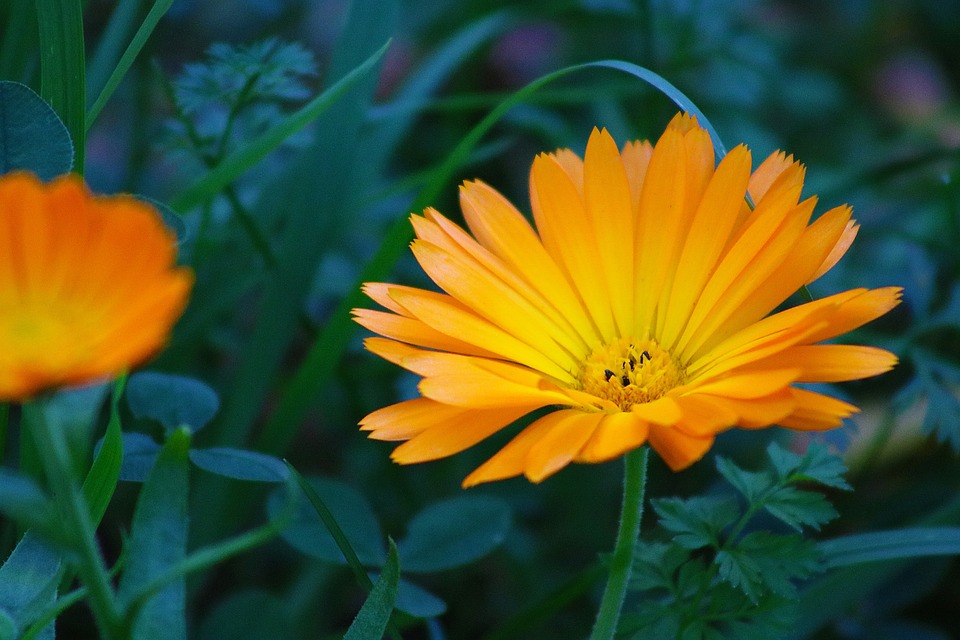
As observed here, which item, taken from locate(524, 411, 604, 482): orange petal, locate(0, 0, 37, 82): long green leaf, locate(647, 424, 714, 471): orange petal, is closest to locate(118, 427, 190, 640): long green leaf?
locate(524, 411, 604, 482): orange petal

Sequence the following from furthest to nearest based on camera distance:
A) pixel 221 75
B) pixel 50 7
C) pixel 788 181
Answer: pixel 221 75, pixel 50 7, pixel 788 181

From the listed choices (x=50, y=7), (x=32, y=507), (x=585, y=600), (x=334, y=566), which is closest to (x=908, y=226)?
(x=585, y=600)

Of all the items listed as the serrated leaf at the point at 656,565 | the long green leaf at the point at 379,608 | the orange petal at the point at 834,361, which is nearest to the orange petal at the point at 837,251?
the orange petal at the point at 834,361

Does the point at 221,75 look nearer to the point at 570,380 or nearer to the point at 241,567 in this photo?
the point at 570,380

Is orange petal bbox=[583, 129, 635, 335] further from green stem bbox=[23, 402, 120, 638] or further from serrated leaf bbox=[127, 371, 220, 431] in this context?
green stem bbox=[23, 402, 120, 638]

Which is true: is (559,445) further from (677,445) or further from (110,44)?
(110,44)

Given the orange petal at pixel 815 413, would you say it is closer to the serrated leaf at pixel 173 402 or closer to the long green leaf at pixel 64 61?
the serrated leaf at pixel 173 402

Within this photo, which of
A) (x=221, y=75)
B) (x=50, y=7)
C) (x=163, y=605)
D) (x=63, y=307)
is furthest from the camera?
(x=221, y=75)
